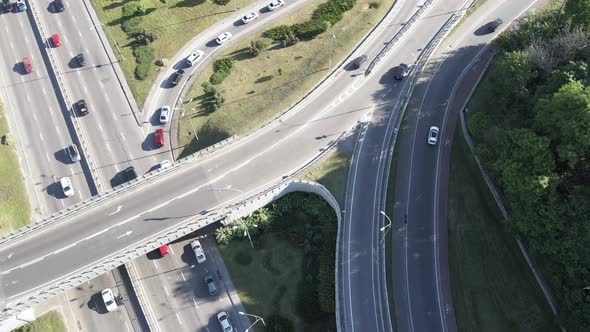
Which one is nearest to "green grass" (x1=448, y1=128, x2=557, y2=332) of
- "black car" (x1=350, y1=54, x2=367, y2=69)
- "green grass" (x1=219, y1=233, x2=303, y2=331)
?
"green grass" (x1=219, y1=233, x2=303, y2=331)

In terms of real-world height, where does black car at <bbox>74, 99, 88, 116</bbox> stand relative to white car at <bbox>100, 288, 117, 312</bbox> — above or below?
above

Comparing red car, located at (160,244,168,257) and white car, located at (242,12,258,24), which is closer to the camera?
red car, located at (160,244,168,257)

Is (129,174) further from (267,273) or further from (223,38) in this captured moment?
(223,38)

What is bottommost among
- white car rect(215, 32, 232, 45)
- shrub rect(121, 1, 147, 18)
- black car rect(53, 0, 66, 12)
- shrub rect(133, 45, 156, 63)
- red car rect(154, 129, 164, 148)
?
red car rect(154, 129, 164, 148)

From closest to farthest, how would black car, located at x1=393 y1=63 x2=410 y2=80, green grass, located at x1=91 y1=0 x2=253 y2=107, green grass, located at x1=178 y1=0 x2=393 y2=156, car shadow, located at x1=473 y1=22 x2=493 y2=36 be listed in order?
black car, located at x1=393 y1=63 x2=410 y2=80 < green grass, located at x1=178 y1=0 x2=393 y2=156 < car shadow, located at x1=473 y1=22 x2=493 y2=36 < green grass, located at x1=91 y1=0 x2=253 y2=107

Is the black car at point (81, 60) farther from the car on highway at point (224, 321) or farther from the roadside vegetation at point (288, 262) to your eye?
the car on highway at point (224, 321)

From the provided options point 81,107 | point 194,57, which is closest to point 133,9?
point 194,57

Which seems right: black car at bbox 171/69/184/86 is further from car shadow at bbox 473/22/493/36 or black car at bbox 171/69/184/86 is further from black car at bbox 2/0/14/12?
car shadow at bbox 473/22/493/36
